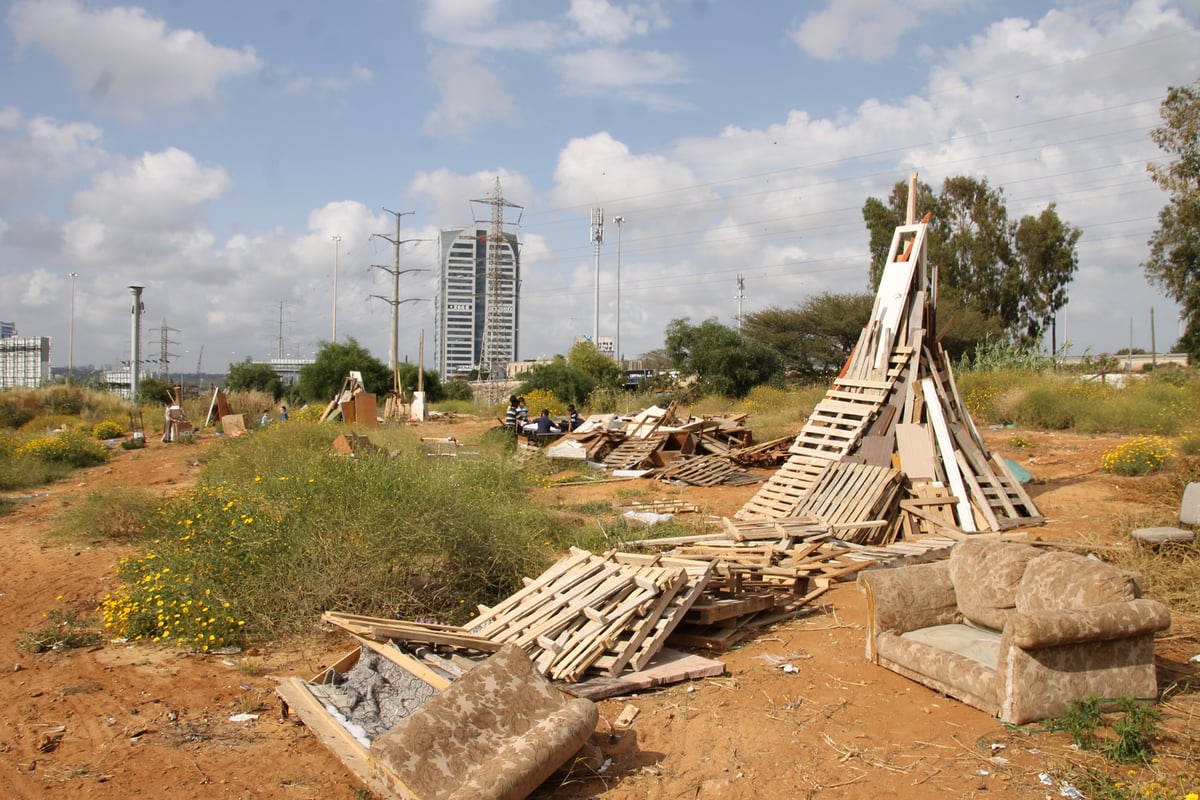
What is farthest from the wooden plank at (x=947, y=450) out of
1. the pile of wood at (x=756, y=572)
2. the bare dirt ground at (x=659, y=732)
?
the bare dirt ground at (x=659, y=732)

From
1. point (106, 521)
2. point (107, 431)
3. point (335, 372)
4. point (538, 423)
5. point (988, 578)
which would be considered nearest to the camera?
point (988, 578)

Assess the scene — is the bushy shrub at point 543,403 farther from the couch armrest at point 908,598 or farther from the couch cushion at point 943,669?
the couch cushion at point 943,669

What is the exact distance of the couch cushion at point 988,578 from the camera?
475 centimetres

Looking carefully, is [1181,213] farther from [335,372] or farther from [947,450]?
[335,372]

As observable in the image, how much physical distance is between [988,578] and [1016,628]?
0.96 metres

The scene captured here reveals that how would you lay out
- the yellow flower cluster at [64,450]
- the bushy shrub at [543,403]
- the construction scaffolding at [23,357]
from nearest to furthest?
the yellow flower cluster at [64,450]
the bushy shrub at [543,403]
the construction scaffolding at [23,357]

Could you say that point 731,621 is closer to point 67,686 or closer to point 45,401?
point 67,686

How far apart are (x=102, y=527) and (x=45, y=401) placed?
21674mm

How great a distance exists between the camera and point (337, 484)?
260 inches

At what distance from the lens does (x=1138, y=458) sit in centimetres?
1223

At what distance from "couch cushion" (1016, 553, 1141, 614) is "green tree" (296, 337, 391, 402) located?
29.3 metres

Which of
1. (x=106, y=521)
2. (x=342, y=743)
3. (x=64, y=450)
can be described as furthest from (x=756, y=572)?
(x=64, y=450)

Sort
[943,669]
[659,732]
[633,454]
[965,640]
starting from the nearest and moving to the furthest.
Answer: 1. [659,732]
2. [943,669]
3. [965,640]
4. [633,454]

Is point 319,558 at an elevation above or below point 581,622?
above
